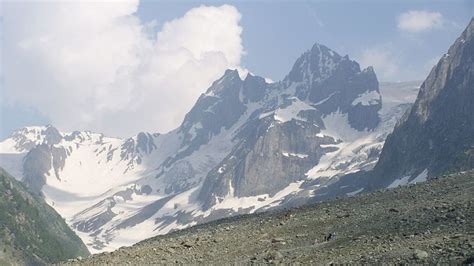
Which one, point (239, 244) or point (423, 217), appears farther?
point (239, 244)

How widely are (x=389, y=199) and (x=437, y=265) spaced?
48.9ft

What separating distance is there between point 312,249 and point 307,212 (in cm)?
961

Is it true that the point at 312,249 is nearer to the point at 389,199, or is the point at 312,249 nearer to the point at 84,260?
the point at 389,199

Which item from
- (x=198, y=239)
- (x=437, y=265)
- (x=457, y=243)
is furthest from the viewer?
(x=198, y=239)

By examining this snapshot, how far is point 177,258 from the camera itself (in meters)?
34.0

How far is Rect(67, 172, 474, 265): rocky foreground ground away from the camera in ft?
88.4

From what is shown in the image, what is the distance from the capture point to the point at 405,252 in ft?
86.3

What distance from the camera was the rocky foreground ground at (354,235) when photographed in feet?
88.4

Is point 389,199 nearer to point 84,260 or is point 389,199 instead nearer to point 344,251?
point 344,251

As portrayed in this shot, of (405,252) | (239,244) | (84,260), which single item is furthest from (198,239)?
(405,252)

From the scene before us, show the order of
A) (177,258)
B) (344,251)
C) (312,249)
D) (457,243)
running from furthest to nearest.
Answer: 1. (177,258)
2. (312,249)
3. (344,251)
4. (457,243)

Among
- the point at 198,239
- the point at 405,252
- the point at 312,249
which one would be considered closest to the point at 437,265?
the point at 405,252

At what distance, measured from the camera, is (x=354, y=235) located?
3181 cm

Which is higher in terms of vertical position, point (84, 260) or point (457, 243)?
point (84, 260)
